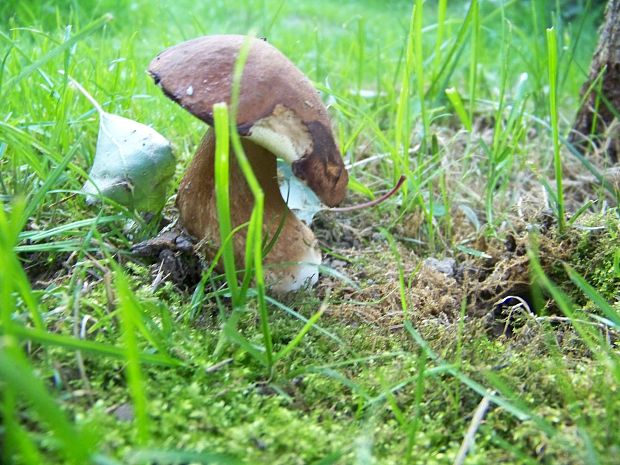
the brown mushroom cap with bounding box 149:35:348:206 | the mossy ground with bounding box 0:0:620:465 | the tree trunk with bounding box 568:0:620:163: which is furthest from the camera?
the tree trunk with bounding box 568:0:620:163

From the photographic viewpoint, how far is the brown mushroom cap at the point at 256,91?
0.90 meters

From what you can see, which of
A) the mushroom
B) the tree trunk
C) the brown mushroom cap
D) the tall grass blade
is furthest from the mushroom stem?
the tree trunk

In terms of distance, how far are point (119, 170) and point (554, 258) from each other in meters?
0.95

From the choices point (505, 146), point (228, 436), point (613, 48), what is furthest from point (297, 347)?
point (613, 48)

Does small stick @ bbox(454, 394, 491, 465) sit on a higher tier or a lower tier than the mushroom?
lower

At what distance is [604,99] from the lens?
1.80 metres

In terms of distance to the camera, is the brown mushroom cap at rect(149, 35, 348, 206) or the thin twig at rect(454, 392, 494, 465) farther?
the brown mushroom cap at rect(149, 35, 348, 206)

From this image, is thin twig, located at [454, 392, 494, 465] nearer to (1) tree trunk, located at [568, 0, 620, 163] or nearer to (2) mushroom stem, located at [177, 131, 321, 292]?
(2) mushroom stem, located at [177, 131, 321, 292]

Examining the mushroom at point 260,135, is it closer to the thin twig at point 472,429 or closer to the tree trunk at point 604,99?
the thin twig at point 472,429

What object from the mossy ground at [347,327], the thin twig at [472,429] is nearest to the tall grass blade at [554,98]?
the mossy ground at [347,327]

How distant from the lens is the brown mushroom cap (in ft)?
2.96

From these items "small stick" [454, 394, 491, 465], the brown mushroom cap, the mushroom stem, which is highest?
the brown mushroom cap

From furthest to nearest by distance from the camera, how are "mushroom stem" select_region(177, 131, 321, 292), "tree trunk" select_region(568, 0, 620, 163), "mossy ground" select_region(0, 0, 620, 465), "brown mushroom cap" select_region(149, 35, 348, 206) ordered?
"tree trunk" select_region(568, 0, 620, 163) → "mushroom stem" select_region(177, 131, 321, 292) → "brown mushroom cap" select_region(149, 35, 348, 206) → "mossy ground" select_region(0, 0, 620, 465)

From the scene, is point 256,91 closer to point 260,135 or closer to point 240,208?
point 260,135
